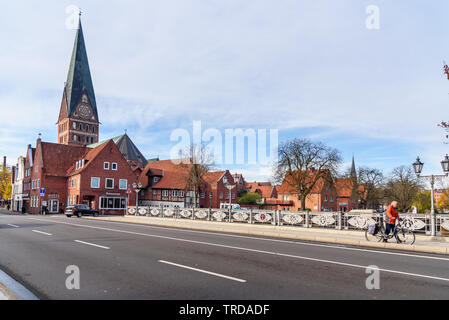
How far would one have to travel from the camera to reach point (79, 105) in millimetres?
92875

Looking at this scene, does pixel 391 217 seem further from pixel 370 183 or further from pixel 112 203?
pixel 370 183

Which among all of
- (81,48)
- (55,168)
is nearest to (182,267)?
(55,168)

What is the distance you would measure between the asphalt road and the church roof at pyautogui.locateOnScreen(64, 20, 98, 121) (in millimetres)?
88174

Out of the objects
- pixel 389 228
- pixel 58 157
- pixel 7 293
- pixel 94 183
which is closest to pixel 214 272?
pixel 7 293

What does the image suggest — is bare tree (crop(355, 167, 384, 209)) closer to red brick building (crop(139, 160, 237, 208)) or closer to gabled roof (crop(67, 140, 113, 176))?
red brick building (crop(139, 160, 237, 208))

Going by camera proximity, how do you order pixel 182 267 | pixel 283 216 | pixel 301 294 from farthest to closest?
pixel 283 216, pixel 182 267, pixel 301 294

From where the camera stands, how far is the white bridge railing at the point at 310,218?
1709cm

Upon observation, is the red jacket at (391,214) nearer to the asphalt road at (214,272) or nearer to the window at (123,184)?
the asphalt road at (214,272)

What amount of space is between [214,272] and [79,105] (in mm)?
94926

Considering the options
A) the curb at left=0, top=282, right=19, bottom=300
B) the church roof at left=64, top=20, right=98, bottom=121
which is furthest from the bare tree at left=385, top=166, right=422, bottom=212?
the church roof at left=64, top=20, right=98, bottom=121

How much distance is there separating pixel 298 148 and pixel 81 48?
7206 cm
